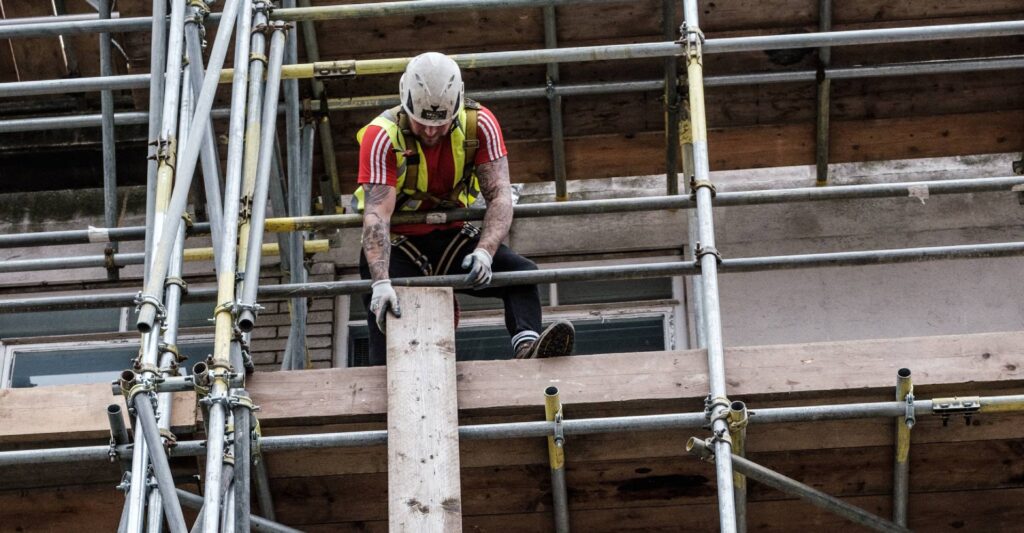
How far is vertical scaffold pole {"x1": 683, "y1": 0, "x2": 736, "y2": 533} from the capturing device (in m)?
7.05

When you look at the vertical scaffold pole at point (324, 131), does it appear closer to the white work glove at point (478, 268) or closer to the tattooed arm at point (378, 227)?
the tattooed arm at point (378, 227)

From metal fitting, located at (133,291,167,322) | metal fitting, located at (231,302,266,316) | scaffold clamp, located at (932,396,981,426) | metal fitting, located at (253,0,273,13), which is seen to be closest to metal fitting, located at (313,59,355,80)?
metal fitting, located at (253,0,273,13)

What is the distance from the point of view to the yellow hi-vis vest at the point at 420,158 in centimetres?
836

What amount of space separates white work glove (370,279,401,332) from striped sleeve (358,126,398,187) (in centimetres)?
68

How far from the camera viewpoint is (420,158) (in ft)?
27.6

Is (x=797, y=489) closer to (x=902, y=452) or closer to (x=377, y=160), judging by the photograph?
(x=902, y=452)

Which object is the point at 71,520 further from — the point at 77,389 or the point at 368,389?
the point at 368,389

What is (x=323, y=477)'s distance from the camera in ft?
25.6

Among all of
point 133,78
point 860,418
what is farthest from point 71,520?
point 860,418

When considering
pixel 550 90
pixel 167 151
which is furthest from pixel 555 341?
pixel 550 90

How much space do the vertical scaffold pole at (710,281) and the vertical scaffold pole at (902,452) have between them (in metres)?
0.75

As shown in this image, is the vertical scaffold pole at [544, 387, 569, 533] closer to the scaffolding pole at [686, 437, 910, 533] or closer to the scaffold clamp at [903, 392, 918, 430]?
the scaffolding pole at [686, 437, 910, 533]

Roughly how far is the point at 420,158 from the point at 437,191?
0.22 metres

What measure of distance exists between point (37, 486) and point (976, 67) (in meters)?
5.72
